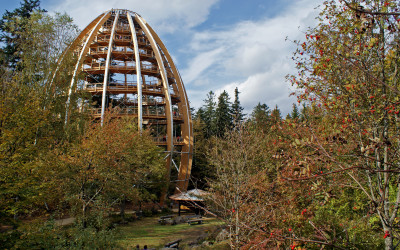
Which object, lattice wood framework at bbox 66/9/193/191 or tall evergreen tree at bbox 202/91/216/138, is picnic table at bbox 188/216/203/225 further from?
tall evergreen tree at bbox 202/91/216/138

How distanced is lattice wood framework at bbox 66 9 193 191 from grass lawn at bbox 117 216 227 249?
770cm

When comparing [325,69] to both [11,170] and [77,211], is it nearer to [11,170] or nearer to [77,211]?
[11,170]

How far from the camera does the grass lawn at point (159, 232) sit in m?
14.3

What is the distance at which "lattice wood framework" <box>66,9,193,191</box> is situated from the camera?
26484mm

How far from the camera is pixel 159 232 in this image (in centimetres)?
1667

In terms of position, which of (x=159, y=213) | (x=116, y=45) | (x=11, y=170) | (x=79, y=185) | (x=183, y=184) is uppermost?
(x=116, y=45)

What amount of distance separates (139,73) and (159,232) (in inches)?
616

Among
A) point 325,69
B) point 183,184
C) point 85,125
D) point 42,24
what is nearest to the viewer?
point 325,69

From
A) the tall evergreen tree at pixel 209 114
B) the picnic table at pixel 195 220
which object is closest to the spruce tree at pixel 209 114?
the tall evergreen tree at pixel 209 114

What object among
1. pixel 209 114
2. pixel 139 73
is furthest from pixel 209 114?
pixel 139 73

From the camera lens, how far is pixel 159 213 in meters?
24.3

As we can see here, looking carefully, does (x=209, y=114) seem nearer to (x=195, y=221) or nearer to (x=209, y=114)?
(x=209, y=114)

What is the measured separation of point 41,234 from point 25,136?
3.37m

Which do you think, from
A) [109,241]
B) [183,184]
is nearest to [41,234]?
[109,241]
